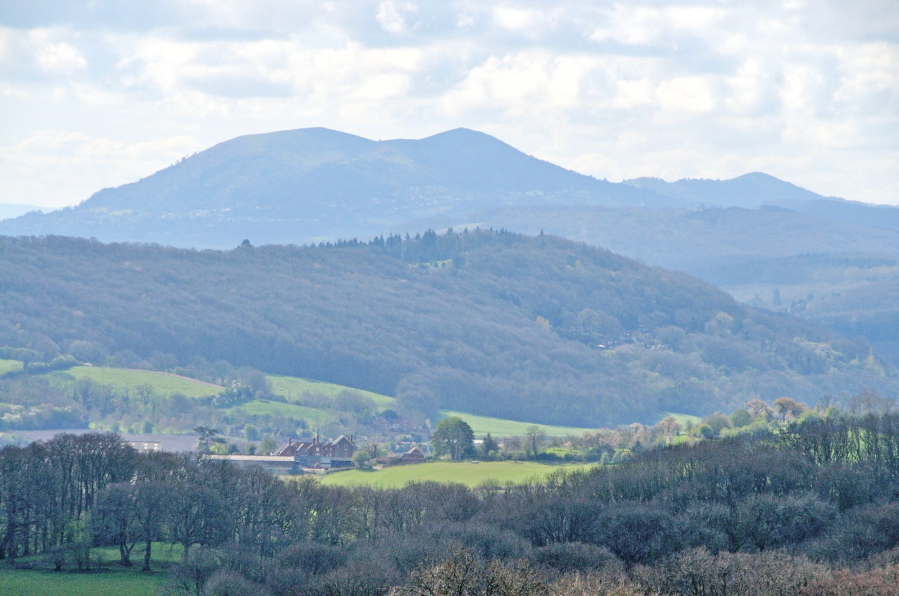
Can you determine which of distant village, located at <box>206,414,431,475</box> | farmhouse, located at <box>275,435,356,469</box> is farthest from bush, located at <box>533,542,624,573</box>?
farmhouse, located at <box>275,435,356,469</box>

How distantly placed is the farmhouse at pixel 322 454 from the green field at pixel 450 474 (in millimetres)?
18395

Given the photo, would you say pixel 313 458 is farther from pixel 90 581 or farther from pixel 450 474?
pixel 90 581

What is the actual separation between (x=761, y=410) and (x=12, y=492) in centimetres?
12882

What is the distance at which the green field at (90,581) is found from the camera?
78.6 m

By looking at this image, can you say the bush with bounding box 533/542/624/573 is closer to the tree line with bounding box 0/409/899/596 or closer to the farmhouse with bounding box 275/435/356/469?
the tree line with bounding box 0/409/899/596

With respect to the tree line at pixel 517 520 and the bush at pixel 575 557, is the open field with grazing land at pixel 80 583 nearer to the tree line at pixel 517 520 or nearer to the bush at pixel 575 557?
the tree line at pixel 517 520

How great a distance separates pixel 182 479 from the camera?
355ft

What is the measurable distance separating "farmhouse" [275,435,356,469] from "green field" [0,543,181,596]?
3145 inches

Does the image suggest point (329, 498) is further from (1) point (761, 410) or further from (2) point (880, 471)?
(1) point (761, 410)

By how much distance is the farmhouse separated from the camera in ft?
566

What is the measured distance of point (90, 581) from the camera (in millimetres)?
83375

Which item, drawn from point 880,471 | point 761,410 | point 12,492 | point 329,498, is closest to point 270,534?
point 329,498

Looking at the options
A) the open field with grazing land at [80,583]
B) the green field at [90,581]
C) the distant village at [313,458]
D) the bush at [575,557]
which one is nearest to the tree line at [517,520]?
Answer: the bush at [575,557]

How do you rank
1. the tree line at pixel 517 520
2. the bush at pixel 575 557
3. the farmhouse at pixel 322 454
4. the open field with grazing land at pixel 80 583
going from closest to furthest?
the tree line at pixel 517 520 → the bush at pixel 575 557 → the open field with grazing land at pixel 80 583 → the farmhouse at pixel 322 454
